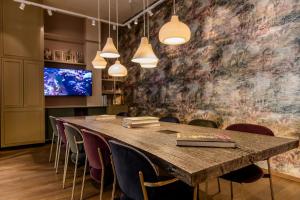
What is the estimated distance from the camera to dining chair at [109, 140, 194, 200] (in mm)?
1216

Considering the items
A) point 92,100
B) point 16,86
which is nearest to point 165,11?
point 92,100

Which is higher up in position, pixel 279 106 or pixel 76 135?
pixel 279 106

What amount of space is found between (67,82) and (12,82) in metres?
1.21

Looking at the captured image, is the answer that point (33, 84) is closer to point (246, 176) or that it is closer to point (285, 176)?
point (246, 176)

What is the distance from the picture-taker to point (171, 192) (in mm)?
1424

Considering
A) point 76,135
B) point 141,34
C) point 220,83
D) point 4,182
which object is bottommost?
point 4,182

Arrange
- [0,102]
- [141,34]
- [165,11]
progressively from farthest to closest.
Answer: [141,34]
[165,11]
[0,102]

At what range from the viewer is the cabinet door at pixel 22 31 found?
429 centimetres

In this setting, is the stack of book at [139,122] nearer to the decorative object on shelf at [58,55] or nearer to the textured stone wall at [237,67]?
the textured stone wall at [237,67]

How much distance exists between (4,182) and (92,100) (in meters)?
3.21

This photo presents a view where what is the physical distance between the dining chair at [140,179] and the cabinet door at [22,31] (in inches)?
161

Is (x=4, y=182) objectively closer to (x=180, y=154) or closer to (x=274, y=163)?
(x=180, y=154)

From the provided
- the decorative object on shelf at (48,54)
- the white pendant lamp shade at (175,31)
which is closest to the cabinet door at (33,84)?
the decorative object on shelf at (48,54)

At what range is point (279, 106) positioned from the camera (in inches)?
112
